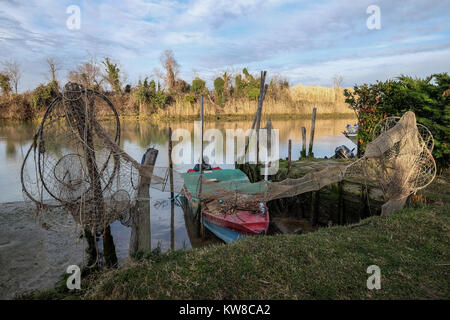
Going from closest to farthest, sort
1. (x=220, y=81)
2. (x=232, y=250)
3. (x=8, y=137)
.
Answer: (x=232, y=250) < (x=8, y=137) < (x=220, y=81)

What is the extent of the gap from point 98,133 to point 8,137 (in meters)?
20.1

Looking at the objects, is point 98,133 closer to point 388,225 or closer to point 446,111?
point 388,225

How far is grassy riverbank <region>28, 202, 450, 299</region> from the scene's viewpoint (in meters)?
3.13

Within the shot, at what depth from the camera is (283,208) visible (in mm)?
9039

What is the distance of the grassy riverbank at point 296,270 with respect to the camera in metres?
3.13

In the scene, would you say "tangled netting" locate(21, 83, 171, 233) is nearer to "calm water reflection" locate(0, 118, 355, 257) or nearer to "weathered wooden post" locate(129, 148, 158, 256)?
"weathered wooden post" locate(129, 148, 158, 256)

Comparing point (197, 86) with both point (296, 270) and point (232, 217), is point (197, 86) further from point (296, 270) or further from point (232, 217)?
point (296, 270)

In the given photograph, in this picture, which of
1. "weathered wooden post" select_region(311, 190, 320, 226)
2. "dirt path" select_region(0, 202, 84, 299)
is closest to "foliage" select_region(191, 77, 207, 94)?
"dirt path" select_region(0, 202, 84, 299)

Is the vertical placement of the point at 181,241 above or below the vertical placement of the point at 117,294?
below

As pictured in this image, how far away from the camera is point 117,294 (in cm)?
305

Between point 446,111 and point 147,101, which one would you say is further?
point 147,101
